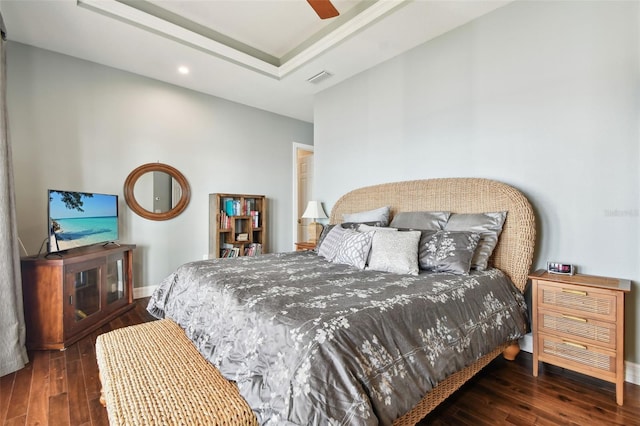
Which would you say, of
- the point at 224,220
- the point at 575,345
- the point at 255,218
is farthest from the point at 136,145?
the point at 575,345

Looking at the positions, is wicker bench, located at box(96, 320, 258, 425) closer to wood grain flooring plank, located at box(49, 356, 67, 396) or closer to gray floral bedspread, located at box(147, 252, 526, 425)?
gray floral bedspread, located at box(147, 252, 526, 425)

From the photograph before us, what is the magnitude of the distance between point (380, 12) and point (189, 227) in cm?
337

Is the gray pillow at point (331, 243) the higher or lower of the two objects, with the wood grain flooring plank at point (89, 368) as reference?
higher

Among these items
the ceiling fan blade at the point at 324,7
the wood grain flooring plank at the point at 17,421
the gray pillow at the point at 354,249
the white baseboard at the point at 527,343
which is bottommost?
the wood grain flooring plank at the point at 17,421

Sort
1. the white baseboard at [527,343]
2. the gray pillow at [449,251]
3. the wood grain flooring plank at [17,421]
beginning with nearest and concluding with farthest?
the wood grain flooring plank at [17,421] → the gray pillow at [449,251] → the white baseboard at [527,343]

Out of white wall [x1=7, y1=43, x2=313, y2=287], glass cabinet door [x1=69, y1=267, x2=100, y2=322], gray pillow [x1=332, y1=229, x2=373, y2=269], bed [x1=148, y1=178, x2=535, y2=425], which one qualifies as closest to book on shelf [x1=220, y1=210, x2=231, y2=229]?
white wall [x1=7, y1=43, x2=313, y2=287]

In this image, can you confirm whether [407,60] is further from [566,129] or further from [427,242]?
[427,242]

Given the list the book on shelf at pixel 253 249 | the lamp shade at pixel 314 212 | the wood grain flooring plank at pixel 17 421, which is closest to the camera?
the wood grain flooring plank at pixel 17 421

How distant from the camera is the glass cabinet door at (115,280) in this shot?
2924mm

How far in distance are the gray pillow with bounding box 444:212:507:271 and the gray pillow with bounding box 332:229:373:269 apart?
713 millimetres

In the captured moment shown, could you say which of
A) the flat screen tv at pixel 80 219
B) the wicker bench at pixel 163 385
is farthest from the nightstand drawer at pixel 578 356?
the flat screen tv at pixel 80 219

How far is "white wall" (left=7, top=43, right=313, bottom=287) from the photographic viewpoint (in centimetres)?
291

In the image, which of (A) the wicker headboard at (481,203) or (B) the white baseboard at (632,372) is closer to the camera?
(B) the white baseboard at (632,372)

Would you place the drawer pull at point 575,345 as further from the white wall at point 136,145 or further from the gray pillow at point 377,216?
the white wall at point 136,145
